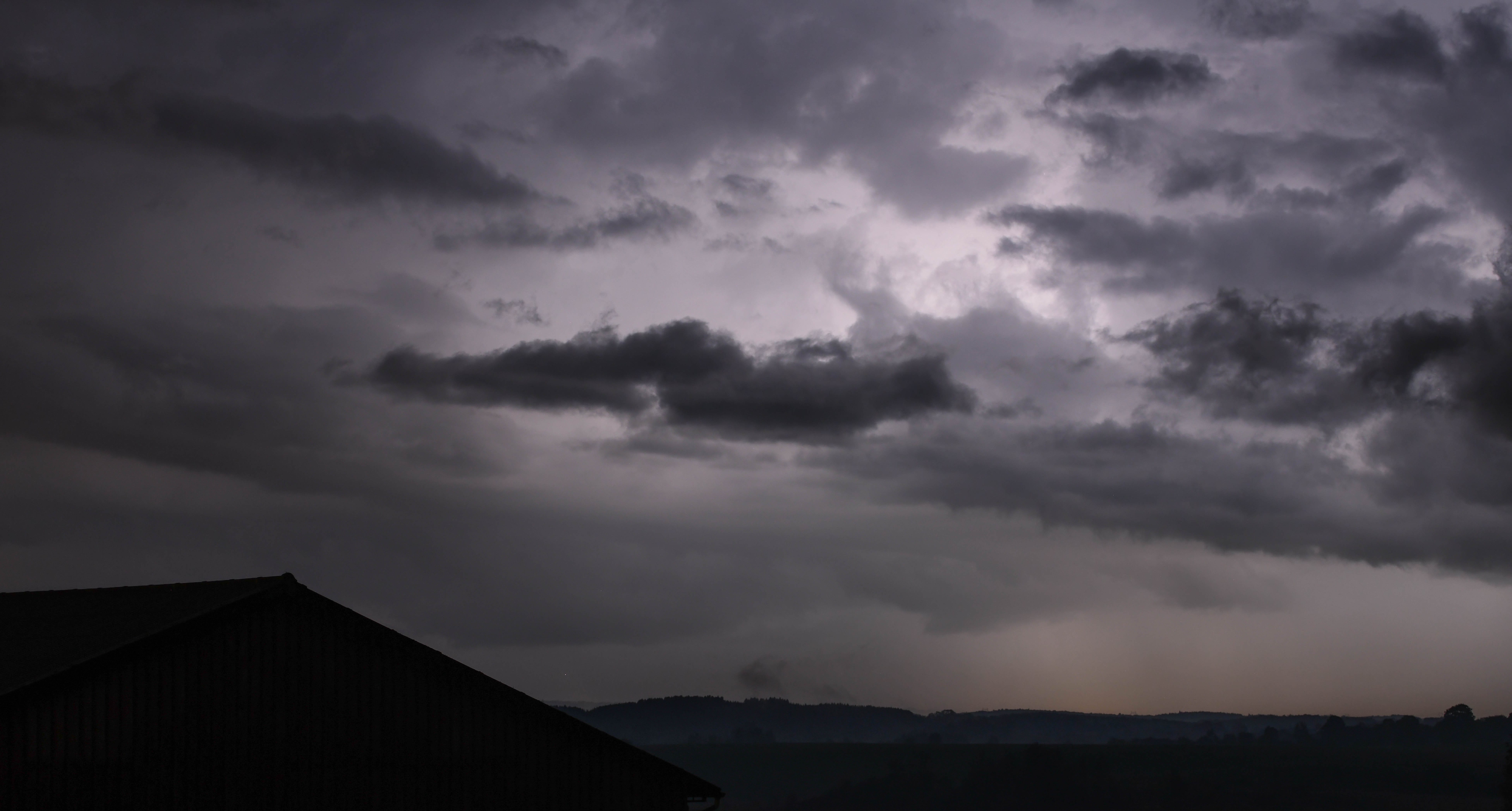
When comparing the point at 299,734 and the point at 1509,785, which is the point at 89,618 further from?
the point at 1509,785

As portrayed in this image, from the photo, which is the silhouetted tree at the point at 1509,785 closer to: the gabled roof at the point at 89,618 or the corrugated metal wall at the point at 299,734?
the corrugated metal wall at the point at 299,734

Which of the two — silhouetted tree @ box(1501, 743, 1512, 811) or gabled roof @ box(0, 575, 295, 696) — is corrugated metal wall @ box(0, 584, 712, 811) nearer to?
gabled roof @ box(0, 575, 295, 696)

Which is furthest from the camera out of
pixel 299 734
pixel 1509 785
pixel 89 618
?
pixel 1509 785

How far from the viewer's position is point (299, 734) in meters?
25.5

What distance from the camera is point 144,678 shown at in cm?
2336

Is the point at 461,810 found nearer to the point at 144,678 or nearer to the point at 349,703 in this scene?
the point at 349,703

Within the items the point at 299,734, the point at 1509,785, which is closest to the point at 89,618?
the point at 299,734

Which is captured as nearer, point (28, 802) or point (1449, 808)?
point (28, 802)

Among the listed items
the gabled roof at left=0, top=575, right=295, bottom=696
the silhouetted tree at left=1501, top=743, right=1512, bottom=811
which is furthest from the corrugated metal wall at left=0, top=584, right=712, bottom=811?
the silhouetted tree at left=1501, top=743, right=1512, bottom=811

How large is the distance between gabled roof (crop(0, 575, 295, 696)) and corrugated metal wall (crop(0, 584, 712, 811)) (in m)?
0.35

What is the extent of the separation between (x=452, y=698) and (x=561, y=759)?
315 cm

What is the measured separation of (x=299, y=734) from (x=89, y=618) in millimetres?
7214

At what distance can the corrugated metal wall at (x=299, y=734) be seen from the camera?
2231 cm

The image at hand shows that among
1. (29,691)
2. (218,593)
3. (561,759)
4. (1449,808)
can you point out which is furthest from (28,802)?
(1449,808)
